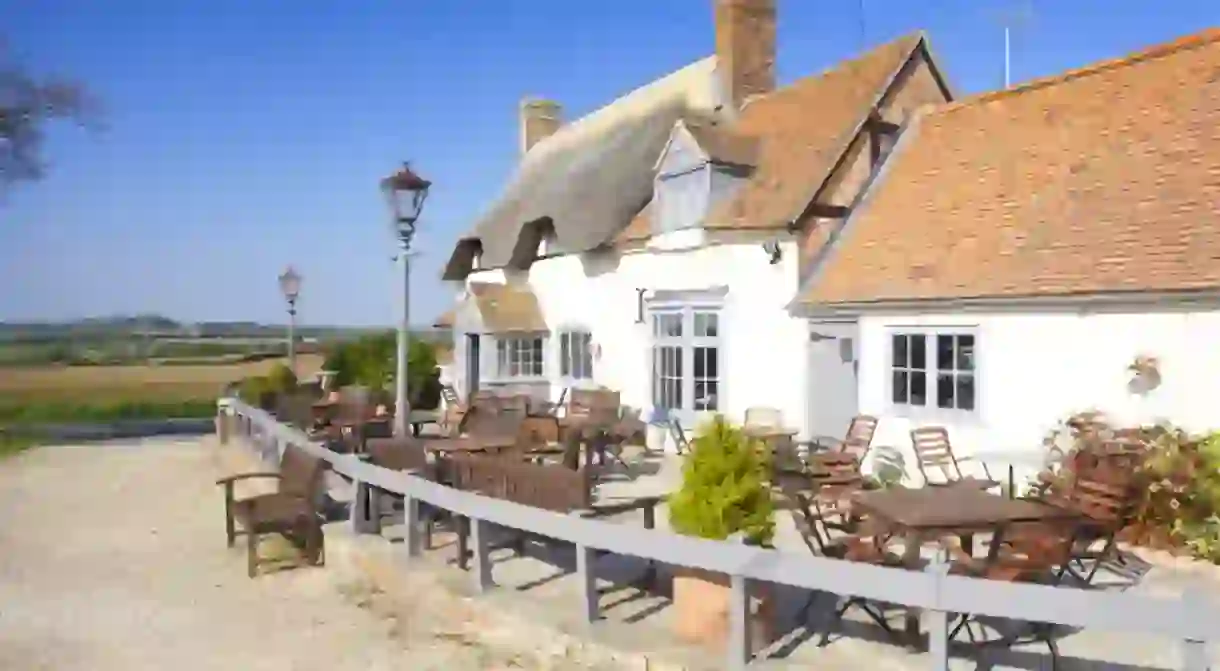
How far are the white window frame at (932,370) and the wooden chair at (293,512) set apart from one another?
6.97 metres

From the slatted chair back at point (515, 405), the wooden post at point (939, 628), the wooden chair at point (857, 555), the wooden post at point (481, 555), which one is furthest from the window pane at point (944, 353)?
the wooden post at point (939, 628)

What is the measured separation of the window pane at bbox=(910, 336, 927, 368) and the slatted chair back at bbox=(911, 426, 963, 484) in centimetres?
81

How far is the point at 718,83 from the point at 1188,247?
34.3ft

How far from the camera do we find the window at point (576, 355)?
18.5 metres

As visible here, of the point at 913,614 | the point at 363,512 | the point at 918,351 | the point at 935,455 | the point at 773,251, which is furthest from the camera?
the point at 773,251

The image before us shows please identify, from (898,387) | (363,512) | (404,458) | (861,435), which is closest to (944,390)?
(898,387)

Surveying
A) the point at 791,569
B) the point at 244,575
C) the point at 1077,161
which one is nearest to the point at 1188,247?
the point at 1077,161

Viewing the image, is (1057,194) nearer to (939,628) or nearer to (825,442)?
(825,442)

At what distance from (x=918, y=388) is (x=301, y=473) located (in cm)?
729

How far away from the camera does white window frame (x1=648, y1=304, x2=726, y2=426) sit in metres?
15.2

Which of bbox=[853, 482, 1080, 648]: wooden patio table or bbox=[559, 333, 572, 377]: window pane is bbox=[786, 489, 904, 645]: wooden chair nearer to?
bbox=[853, 482, 1080, 648]: wooden patio table

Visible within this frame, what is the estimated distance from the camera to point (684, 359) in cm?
1572

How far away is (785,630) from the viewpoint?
634cm

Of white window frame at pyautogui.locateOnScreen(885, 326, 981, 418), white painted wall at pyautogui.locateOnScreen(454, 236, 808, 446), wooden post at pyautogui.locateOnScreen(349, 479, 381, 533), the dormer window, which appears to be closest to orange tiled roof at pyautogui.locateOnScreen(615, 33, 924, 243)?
the dormer window
